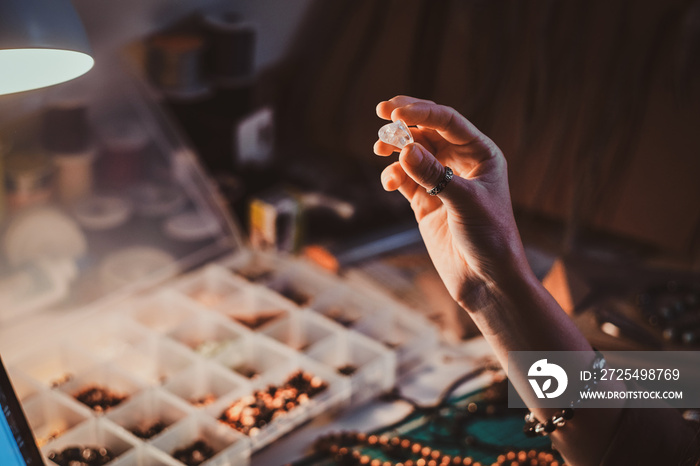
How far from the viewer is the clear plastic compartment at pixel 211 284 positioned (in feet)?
5.27

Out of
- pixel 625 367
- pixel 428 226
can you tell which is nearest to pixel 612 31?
pixel 625 367

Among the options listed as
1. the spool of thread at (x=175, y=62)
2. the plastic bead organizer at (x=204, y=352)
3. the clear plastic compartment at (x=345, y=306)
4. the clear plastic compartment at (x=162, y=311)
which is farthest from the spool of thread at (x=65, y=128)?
the clear plastic compartment at (x=345, y=306)

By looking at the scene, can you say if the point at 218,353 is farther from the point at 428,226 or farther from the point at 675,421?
the point at 675,421

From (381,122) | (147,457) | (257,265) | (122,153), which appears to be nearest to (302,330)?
(257,265)

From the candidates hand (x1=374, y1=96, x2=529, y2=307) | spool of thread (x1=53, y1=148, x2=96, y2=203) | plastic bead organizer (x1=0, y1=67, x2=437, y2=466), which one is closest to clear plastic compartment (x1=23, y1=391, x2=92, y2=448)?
plastic bead organizer (x1=0, y1=67, x2=437, y2=466)

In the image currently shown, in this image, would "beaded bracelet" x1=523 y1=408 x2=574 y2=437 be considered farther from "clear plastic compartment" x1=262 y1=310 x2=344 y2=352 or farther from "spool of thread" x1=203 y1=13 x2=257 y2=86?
"spool of thread" x1=203 y1=13 x2=257 y2=86

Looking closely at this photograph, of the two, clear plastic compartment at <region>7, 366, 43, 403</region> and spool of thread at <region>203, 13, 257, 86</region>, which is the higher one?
spool of thread at <region>203, 13, 257, 86</region>

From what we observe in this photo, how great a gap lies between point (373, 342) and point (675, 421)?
575 millimetres

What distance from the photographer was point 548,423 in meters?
1.07

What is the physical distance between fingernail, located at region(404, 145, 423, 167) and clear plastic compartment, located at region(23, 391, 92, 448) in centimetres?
76

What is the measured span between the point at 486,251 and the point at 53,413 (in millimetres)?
796

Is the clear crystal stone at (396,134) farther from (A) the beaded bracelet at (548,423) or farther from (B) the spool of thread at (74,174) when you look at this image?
(B) the spool of thread at (74,174)

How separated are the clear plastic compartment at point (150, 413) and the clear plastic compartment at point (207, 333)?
164 millimetres

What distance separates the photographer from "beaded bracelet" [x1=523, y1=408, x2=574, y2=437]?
106 centimetres
